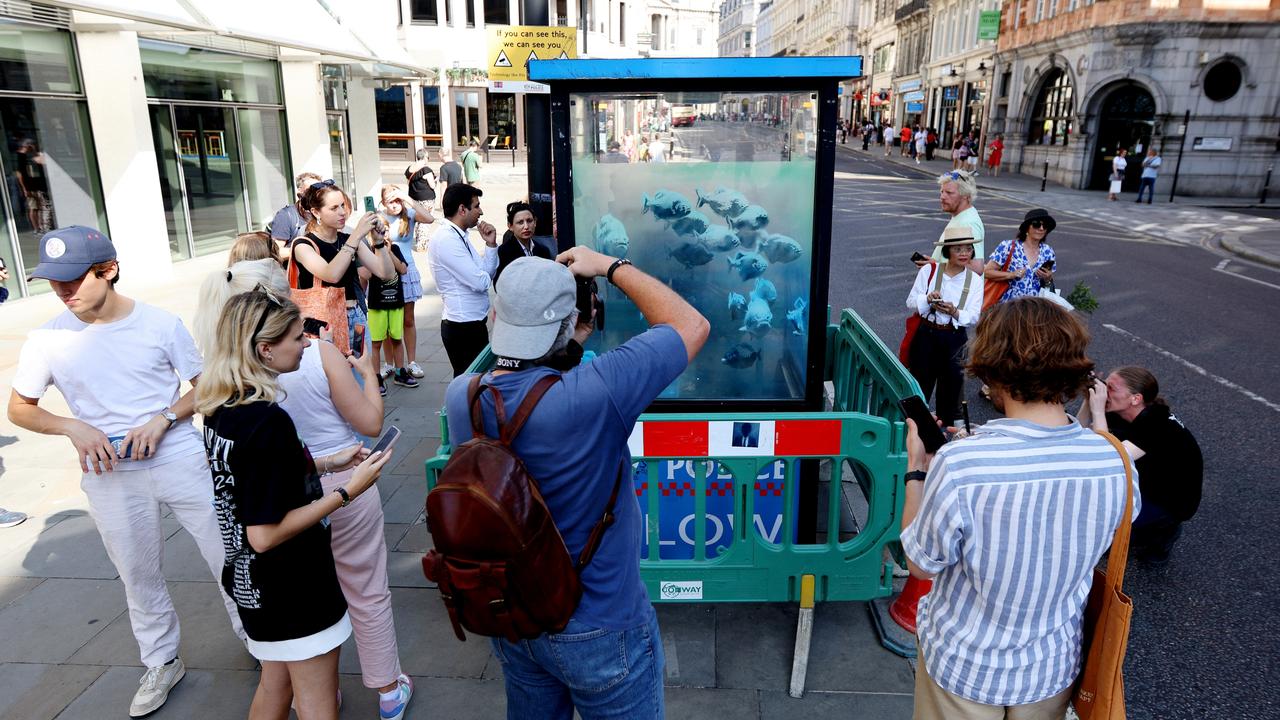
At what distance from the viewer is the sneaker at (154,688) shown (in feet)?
9.89

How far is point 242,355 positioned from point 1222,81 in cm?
2901

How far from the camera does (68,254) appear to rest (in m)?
2.69

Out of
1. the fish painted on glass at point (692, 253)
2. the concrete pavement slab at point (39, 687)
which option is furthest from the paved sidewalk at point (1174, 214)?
the concrete pavement slab at point (39, 687)

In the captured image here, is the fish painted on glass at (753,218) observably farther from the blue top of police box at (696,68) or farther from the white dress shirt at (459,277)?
the white dress shirt at (459,277)

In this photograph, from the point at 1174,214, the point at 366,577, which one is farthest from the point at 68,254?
the point at 1174,214

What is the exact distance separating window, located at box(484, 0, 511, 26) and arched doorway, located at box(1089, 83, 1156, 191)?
2320 centimetres

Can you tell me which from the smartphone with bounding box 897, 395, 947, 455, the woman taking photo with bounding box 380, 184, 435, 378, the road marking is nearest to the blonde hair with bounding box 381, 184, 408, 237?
the woman taking photo with bounding box 380, 184, 435, 378

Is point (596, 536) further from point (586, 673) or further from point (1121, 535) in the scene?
point (1121, 535)

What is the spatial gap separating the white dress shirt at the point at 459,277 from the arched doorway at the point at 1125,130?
25.3 m

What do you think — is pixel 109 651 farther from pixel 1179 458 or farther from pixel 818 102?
pixel 1179 458

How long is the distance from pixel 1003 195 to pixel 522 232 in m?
21.7

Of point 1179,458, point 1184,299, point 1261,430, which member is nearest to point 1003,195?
point 1184,299

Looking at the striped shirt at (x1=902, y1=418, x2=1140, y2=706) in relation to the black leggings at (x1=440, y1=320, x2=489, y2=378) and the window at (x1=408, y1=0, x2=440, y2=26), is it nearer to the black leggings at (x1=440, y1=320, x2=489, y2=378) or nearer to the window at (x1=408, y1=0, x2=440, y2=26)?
the black leggings at (x1=440, y1=320, x2=489, y2=378)

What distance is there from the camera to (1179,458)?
396 cm
